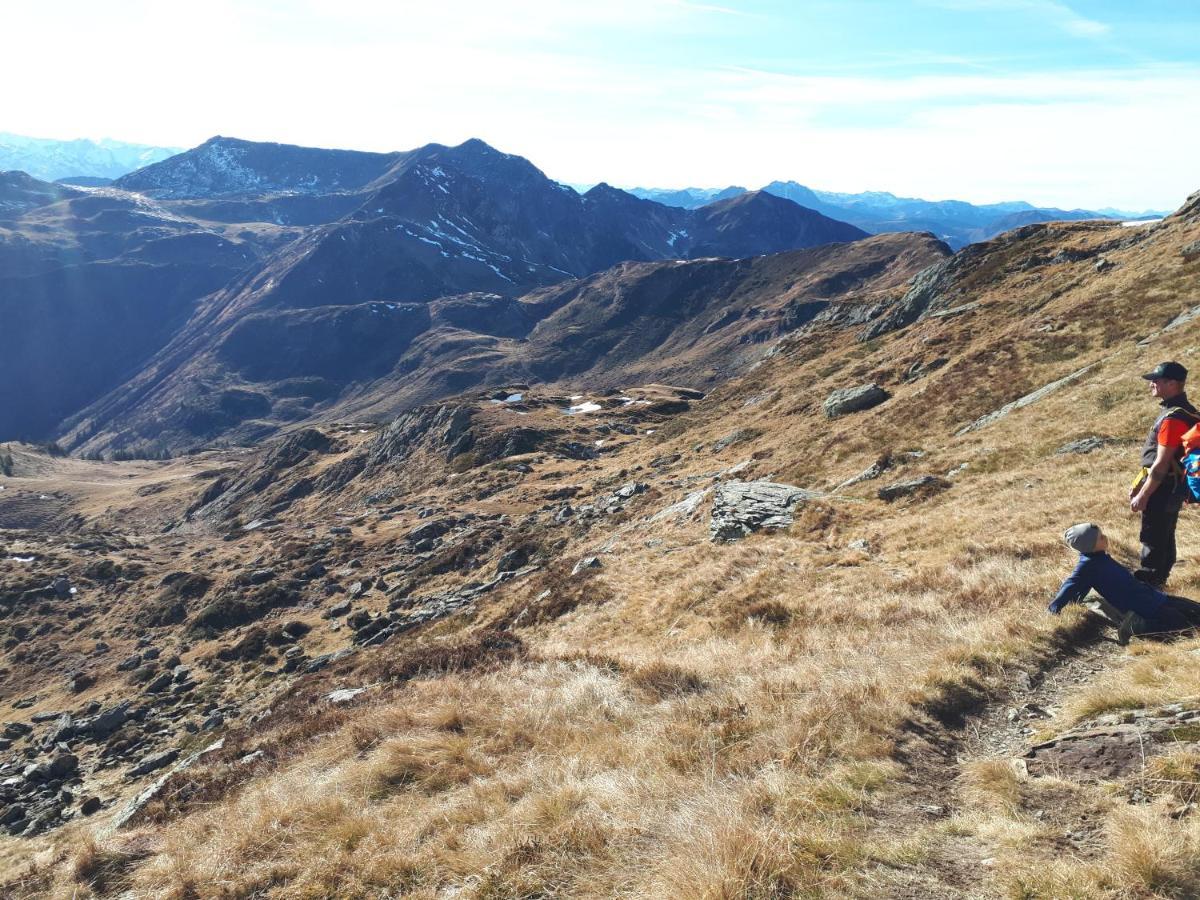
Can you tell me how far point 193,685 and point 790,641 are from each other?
118 ft

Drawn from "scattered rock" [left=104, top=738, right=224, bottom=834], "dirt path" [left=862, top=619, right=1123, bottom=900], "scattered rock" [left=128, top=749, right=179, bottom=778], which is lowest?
"scattered rock" [left=128, top=749, right=179, bottom=778]

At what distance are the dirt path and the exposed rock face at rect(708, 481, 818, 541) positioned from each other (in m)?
13.5

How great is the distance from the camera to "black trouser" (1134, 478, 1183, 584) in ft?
29.0

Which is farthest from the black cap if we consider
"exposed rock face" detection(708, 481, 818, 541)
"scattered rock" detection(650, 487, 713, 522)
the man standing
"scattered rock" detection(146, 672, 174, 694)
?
"scattered rock" detection(146, 672, 174, 694)

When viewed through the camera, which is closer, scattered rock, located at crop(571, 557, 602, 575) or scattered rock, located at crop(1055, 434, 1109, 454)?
scattered rock, located at crop(1055, 434, 1109, 454)

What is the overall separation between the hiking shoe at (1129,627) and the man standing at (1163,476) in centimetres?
149

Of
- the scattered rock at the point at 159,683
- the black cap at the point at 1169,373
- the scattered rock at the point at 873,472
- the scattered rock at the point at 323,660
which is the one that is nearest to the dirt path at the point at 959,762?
the black cap at the point at 1169,373

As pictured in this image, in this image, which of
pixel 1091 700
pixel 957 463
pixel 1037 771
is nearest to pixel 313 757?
pixel 1037 771

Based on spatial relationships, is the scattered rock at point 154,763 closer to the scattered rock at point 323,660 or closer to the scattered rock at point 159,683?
the scattered rock at point 323,660

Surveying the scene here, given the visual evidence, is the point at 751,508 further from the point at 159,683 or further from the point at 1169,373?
the point at 159,683

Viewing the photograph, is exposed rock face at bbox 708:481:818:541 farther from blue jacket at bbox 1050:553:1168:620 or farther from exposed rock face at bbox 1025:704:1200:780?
exposed rock face at bbox 1025:704:1200:780

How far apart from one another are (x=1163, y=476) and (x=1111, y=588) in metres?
1.78

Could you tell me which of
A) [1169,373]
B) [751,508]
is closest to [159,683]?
[751,508]

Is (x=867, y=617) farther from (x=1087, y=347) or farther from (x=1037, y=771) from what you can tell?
(x=1087, y=347)
